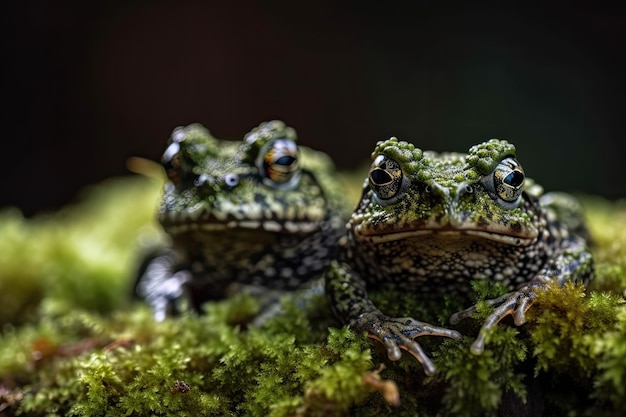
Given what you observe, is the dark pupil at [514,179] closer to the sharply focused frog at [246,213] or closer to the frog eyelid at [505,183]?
the frog eyelid at [505,183]

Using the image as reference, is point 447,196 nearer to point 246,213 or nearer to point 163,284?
point 246,213

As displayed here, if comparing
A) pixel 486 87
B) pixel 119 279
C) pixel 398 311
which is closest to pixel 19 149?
pixel 119 279

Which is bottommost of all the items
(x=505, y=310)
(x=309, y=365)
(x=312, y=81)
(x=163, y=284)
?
(x=163, y=284)

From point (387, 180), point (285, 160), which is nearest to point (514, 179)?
point (387, 180)

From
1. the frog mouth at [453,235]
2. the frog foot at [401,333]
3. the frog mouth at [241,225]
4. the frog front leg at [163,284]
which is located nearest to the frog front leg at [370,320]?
the frog foot at [401,333]

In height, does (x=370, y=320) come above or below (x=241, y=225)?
below

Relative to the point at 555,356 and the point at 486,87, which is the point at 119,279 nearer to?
the point at 555,356
